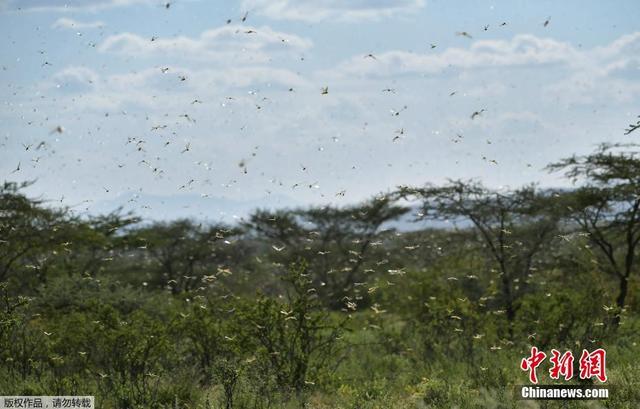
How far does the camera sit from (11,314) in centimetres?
1298

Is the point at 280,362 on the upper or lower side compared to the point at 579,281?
lower

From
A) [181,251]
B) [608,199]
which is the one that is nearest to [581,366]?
[608,199]

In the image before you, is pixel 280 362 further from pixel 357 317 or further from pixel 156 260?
pixel 156 260

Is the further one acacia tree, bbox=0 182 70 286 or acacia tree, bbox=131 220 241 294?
acacia tree, bbox=131 220 241 294

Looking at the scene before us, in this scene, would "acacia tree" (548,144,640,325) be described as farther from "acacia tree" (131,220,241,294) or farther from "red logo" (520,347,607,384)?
"acacia tree" (131,220,241,294)

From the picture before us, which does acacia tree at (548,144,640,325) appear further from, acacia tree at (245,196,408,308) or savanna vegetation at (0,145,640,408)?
acacia tree at (245,196,408,308)

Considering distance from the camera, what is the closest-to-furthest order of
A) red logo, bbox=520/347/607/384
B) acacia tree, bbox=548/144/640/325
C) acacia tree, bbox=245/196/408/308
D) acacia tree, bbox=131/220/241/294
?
red logo, bbox=520/347/607/384 → acacia tree, bbox=548/144/640/325 → acacia tree, bbox=245/196/408/308 → acacia tree, bbox=131/220/241/294

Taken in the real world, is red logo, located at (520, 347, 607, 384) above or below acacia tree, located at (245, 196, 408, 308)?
below

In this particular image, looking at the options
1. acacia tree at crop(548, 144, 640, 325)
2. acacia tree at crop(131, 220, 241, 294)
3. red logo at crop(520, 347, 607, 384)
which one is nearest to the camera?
red logo at crop(520, 347, 607, 384)

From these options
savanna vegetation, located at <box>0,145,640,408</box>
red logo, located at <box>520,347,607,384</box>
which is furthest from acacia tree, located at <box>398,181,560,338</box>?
red logo, located at <box>520,347,607,384</box>

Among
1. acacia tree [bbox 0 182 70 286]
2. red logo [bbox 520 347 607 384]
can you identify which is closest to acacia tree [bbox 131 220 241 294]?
acacia tree [bbox 0 182 70 286]

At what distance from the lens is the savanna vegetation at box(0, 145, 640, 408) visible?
1162 centimetres

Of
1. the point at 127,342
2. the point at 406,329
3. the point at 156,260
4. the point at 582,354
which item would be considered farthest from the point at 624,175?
the point at 156,260

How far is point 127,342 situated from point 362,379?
4.66 m
